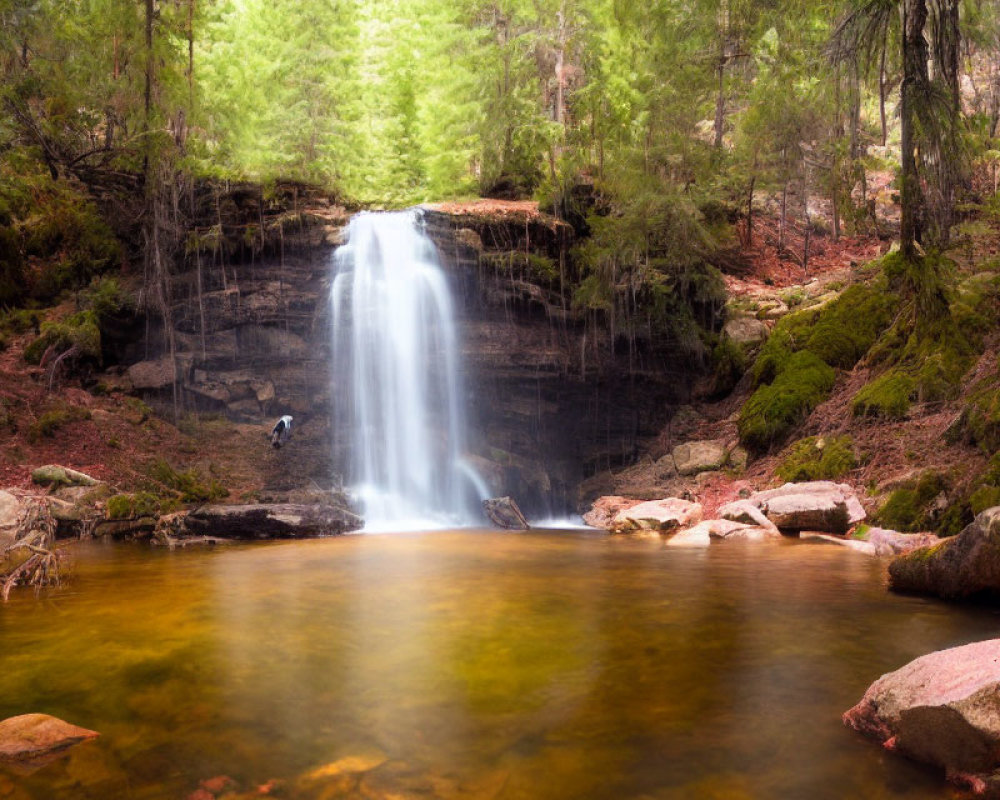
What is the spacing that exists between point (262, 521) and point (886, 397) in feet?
36.4

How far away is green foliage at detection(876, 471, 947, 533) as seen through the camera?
29.6 ft

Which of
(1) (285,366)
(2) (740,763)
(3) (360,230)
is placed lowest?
(2) (740,763)

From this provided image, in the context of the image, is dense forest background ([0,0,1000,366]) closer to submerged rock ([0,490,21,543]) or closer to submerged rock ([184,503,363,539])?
submerged rock ([184,503,363,539])

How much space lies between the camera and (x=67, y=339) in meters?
16.0

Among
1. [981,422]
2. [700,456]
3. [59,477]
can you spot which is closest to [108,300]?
[59,477]

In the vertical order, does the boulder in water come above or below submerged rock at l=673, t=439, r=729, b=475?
below

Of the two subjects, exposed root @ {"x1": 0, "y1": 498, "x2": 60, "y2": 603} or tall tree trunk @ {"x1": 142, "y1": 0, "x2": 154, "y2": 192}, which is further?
tall tree trunk @ {"x1": 142, "y1": 0, "x2": 154, "y2": 192}

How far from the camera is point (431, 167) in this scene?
22.1m

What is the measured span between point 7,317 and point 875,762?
64.9ft

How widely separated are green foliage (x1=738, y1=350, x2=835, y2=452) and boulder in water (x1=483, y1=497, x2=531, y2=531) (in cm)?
525

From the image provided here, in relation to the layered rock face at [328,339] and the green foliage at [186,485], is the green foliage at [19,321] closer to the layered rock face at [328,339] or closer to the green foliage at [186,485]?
the layered rock face at [328,339]

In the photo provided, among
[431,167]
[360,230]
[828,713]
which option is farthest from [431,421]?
[828,713]

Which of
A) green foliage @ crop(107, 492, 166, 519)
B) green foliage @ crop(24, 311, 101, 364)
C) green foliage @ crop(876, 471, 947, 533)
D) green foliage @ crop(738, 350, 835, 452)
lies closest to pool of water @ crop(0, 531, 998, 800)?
green foliage @ crop(876, 471, 947, 533)

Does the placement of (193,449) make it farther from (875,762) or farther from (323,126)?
(875,762)
